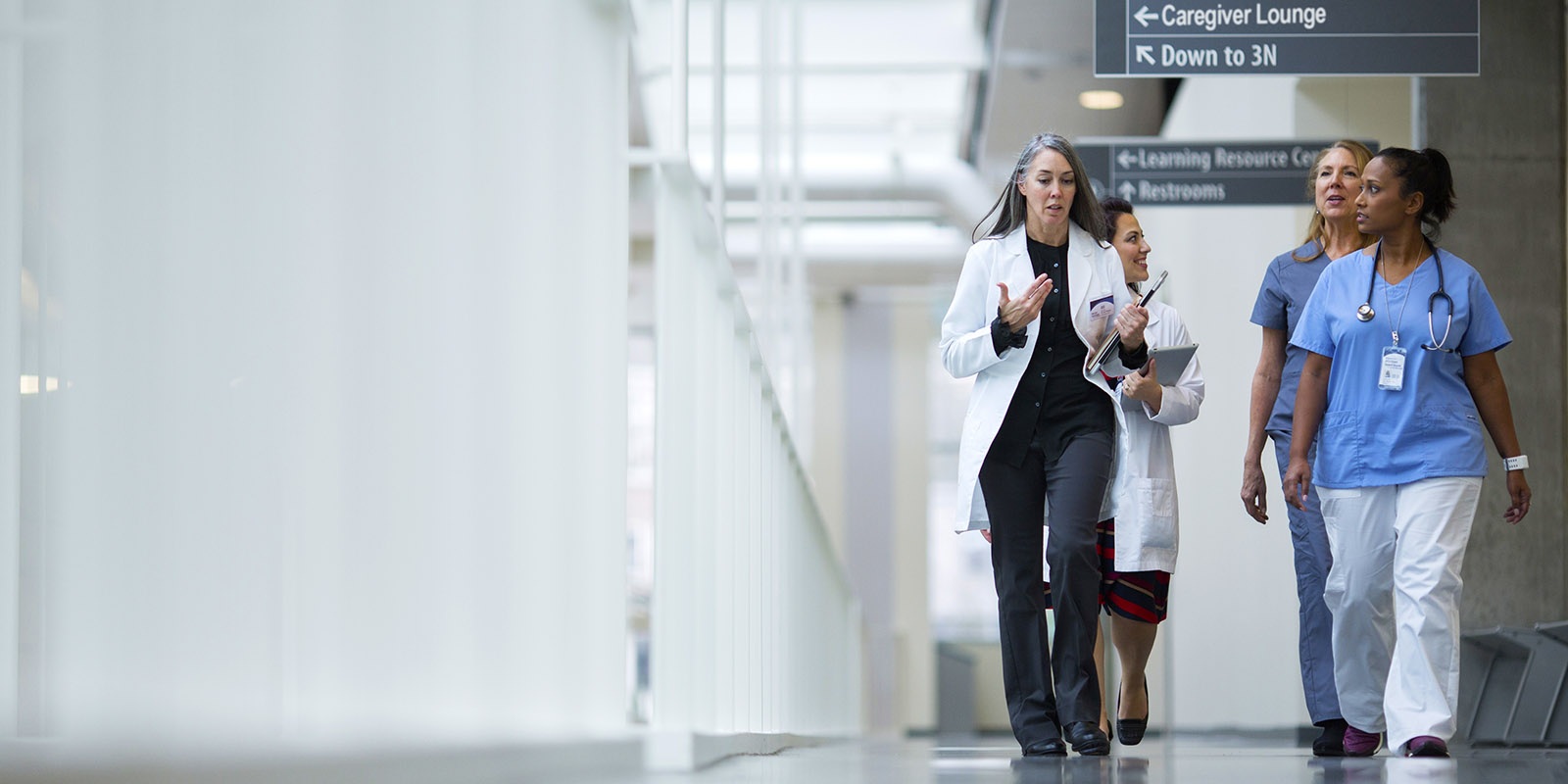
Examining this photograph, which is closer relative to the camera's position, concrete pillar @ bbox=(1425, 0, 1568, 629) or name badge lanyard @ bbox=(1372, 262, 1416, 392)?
name badge lanyard @ bbox=(1372, 262, 1416, 392)

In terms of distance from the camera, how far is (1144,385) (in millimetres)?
4449

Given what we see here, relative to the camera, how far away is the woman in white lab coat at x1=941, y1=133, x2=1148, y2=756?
4117 millimetres

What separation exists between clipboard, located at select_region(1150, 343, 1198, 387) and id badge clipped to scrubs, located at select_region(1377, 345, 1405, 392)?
17.7 inches

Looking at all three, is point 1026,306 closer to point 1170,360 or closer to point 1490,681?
point 1170,360

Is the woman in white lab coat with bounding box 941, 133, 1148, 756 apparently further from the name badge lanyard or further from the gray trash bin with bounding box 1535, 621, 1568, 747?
the gray trash bin with bounding box 1535, 621, 1568, 747

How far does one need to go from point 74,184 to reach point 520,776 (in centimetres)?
126

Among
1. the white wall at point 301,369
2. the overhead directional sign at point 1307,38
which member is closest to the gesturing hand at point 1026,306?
the white wall at point 301,369

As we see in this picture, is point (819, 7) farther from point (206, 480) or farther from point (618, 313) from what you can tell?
point (206, 480)

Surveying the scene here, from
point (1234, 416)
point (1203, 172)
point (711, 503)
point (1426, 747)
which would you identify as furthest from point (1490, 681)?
point (711, 503)

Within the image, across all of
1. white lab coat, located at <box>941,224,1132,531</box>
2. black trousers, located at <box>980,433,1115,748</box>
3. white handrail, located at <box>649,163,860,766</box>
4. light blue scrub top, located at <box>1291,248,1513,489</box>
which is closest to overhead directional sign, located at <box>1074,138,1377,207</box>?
white handrail, located at <box>649,163,860,766</box>

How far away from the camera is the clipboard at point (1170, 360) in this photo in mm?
4449

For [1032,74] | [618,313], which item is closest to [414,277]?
[618,313]

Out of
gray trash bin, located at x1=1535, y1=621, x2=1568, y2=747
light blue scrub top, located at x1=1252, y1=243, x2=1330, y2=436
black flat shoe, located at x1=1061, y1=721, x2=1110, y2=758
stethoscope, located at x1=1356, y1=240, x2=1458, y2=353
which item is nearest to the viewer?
black flat shoe, located at x1=1061, y1=721, x2=1110, y2=758

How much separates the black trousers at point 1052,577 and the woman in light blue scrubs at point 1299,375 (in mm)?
827
